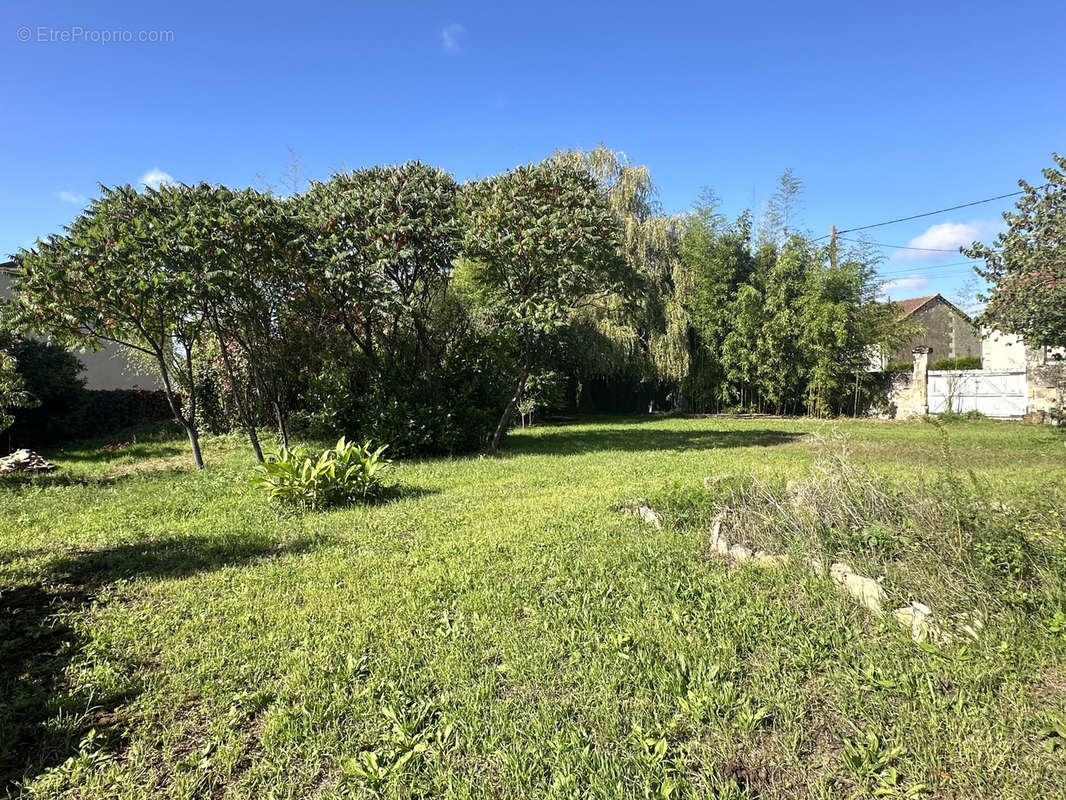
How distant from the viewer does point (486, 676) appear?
225 centimetres

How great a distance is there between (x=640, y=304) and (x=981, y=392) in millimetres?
8756

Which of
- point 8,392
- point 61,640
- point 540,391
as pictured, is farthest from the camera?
point 540,391

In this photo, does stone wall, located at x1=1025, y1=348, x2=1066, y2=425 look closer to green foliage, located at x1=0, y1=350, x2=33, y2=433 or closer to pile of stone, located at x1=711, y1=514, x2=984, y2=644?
pile of stone, located at x1=711, y1=514, x2=984, y2=644

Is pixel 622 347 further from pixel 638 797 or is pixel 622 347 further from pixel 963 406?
pixel 638 797

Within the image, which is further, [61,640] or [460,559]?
[460,559]

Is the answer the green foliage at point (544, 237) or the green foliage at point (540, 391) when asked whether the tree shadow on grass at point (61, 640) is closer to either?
the green foliage at point (544, 237)

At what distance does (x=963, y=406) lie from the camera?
45.1 ft

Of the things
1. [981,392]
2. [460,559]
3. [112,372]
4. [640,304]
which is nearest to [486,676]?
[460,559]

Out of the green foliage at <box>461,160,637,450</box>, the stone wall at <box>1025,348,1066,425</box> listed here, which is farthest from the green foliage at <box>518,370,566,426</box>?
the stone wall at <box>1025,348,1066,425</box>

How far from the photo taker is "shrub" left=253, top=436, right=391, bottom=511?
523 centimetres

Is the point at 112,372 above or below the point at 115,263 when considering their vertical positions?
below

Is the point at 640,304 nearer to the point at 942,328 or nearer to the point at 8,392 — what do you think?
the point at 8,392

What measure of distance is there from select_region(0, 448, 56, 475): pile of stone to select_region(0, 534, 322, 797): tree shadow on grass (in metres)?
4.99

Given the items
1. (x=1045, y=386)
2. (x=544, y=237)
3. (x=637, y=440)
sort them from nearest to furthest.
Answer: (x=544, y=237) → (x=637, y=440) → (x=1045, y=386)
